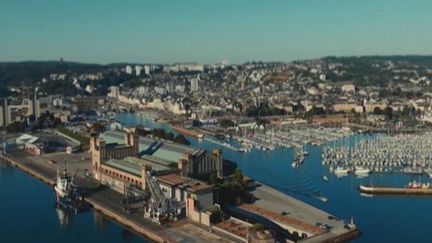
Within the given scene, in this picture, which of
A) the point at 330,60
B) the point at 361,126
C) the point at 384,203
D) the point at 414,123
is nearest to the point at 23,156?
the point at 384,203

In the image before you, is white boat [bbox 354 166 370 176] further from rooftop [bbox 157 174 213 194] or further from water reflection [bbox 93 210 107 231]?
water reflection [bbox 93 210 107 231]

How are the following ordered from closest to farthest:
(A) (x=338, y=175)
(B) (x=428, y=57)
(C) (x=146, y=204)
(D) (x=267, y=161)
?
1. (C) (x=146, y=204)
2. (A) (x=338, y=175)
3. (D) (x=267, y=161)
4. (B) (x=428, y=57)

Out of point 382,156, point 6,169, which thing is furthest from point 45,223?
point 382,156

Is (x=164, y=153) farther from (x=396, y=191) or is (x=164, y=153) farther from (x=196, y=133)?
(x=196, y=133)

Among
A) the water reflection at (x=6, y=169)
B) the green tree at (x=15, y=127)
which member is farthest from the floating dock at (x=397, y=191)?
the green tree at (x=15, y=127)

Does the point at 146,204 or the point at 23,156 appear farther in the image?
the point at 23,156

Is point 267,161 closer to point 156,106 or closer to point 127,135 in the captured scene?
point 127,135
